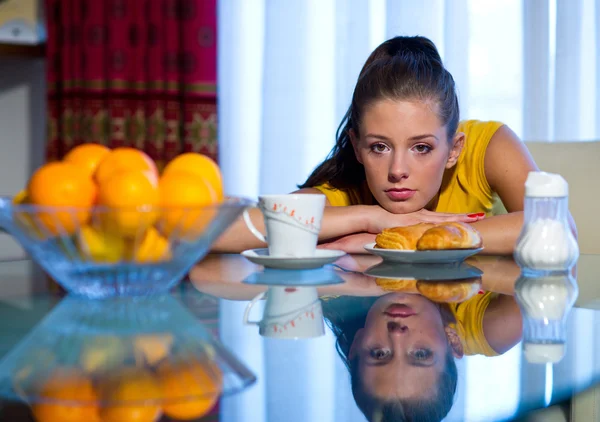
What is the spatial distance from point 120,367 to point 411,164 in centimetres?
101

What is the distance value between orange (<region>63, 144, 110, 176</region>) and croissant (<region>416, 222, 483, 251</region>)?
453 mm

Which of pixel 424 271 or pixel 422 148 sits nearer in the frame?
pixel 424 271

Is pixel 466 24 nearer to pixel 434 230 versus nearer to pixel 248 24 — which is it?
pixel 248 24

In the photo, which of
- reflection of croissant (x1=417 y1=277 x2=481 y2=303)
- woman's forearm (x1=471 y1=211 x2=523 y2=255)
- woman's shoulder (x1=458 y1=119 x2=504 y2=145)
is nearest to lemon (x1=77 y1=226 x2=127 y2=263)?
reflection of croissant (x1=417 y1=277 x2=481 y2=303)

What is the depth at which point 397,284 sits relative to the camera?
0.81 m

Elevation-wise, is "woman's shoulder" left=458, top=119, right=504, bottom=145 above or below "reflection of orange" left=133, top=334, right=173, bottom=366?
above

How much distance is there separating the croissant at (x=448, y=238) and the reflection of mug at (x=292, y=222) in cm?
15

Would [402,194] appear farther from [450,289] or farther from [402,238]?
[450,289]

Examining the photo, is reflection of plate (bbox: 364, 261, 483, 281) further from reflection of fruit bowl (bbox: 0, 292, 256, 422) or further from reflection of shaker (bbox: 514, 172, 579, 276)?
reflection of fruit bowl (bbox: 0, 292, 256, 422)

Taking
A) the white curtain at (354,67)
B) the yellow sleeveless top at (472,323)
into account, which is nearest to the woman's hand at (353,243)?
the yellow sleeveless top at (472,323)

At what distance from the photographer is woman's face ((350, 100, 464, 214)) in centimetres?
138

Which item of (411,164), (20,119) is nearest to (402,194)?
(411,164)

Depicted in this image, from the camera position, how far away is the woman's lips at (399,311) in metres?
0.63

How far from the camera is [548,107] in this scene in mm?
2709
